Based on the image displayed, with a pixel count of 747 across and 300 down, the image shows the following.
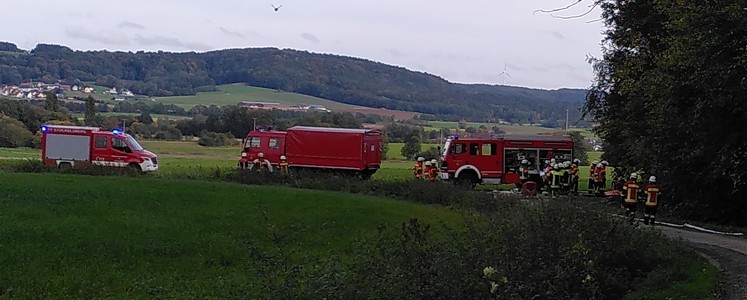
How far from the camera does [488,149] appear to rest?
38375 mm

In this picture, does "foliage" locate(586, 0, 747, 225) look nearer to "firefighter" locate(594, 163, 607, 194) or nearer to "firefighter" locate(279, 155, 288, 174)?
"firefighter" locate(594, 163, 607, 194)

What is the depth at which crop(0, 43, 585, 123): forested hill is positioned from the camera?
93500 mm

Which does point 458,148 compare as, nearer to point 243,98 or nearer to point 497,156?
point 497,156

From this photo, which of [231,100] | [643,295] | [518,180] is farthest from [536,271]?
[231,100]

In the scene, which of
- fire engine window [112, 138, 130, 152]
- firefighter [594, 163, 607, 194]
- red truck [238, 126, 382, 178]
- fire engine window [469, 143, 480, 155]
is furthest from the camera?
red truck [238, 126, 382, 178]

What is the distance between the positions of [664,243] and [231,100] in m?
77.0

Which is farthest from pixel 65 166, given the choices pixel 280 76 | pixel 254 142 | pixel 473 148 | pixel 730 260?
pixel 280 76

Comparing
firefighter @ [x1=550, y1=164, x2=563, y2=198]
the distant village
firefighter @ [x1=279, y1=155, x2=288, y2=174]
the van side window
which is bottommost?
firefighter @ [x1=279, y1=155, x2=288, y2=174]

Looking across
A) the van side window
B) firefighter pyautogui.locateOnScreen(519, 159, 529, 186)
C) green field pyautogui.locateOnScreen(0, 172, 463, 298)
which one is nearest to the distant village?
the van side window

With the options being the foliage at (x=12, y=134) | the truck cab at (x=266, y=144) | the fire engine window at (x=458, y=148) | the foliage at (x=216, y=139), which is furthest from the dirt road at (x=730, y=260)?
the foliage at (x=216, y=139)

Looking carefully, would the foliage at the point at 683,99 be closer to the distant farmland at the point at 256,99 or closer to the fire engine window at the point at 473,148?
the fire engine window at the point at 473,148

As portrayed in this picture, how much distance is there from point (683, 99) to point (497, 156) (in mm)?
14231

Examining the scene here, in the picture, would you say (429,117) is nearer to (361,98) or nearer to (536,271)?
(361,98)

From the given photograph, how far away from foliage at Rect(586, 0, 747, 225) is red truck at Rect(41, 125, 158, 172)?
1925 centimetres
